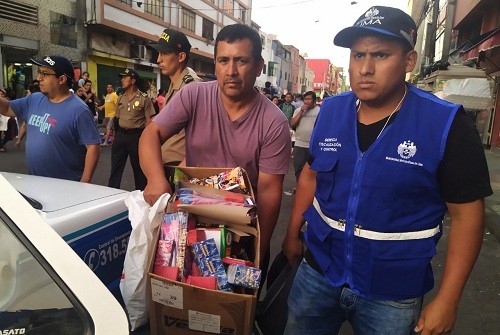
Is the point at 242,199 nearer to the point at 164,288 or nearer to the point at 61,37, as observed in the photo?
the point at 164,288

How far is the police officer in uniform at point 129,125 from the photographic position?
5180mm

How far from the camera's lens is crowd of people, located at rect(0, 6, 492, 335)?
1397 mm

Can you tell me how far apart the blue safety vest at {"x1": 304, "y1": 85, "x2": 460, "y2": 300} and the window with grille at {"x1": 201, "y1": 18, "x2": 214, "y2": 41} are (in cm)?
3195

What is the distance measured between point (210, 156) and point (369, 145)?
866mm

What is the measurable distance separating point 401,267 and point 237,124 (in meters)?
1.04

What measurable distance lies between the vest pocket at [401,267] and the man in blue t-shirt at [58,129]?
Answer: 229cm

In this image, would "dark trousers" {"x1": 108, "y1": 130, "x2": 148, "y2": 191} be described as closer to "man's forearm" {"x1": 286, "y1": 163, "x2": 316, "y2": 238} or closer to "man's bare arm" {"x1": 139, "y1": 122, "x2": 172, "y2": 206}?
"man's bare arm" {"x1": 139, "y1": 122, "x2": 172, "y2": 206}

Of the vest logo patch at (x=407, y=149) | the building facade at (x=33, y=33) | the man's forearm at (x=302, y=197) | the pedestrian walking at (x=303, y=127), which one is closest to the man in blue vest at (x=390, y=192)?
the vest logo patch at (x=407, y=149)

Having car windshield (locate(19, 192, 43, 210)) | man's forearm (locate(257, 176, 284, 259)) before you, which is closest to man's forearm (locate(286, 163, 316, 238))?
man's forearm (locate(257, 176, 284, 259))

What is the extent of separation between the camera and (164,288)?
1.39 meters

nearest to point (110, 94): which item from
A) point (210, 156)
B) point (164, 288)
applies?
point (210, 156)

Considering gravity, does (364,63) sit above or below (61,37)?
below

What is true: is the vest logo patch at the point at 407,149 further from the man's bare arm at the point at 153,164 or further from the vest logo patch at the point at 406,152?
the man's bare arm at the point at 153,164

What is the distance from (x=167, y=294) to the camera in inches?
55.2
